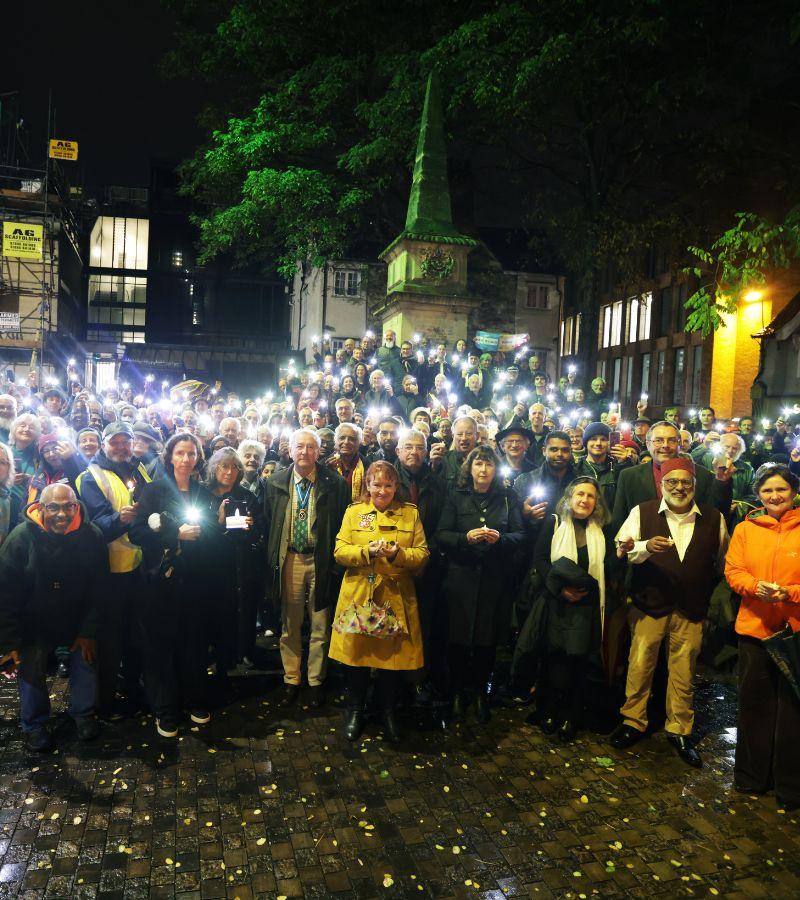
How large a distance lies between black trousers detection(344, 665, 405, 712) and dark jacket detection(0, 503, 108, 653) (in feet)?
6.94

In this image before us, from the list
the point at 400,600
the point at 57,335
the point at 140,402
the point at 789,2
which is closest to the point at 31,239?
the point at 57,335

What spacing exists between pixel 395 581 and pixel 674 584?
2095 millimetres

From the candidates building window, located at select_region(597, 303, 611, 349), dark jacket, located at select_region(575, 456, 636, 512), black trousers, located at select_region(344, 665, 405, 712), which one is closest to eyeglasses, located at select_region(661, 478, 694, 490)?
dark jacket, located at select_region(575, 456, 636, 512)

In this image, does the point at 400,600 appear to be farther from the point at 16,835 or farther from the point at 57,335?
the point at 57,335

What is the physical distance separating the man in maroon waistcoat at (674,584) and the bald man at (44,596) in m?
3.98

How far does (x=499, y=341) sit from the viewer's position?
14367 mm

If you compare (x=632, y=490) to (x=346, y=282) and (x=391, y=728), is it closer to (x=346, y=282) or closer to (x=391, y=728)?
(x=391, y=728)

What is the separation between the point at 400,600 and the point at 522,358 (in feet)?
32.4

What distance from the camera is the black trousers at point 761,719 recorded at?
4.65m

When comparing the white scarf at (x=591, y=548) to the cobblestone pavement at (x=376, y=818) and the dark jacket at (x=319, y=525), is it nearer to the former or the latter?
the cobblestone pavement at (x=376, y=818)

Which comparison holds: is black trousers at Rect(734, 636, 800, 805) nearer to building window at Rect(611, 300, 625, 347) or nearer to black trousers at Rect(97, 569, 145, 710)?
black trousers at Rect(97, 569, 145, 710)

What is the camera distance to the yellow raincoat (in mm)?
5336

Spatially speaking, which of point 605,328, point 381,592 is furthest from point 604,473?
point 605,328

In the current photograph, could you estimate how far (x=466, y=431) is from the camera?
7.15m
